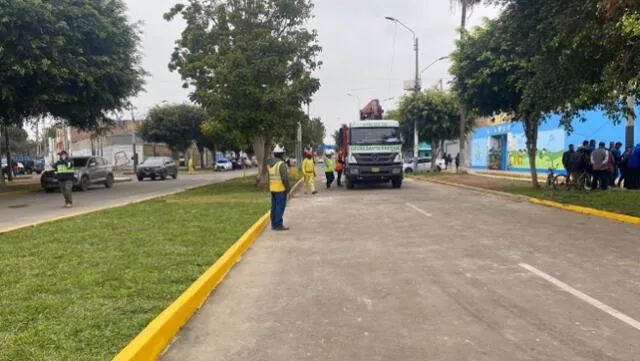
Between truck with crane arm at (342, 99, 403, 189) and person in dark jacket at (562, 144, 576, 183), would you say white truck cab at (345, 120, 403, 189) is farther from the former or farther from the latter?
person in dark jacket at (562, 144, 576, 183)

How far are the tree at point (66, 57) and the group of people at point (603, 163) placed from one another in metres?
18.3

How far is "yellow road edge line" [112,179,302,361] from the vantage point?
3701 millimetres

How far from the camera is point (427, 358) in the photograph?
12.3 feet

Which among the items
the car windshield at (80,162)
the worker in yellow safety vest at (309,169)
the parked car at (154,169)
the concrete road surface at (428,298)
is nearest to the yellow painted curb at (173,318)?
the concrete road surface at (428,298)

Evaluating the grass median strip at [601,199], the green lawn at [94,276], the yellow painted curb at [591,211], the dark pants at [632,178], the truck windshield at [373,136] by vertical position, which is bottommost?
the yellow painted curb at [591,211]

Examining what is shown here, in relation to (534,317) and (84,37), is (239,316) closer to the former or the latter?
(534,317)

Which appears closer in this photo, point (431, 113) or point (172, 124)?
point (431, 113)

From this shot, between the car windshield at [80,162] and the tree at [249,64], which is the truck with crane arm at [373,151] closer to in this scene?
the tree at [249,64]

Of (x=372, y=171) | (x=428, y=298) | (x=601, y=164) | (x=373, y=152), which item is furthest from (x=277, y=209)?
(x=601, y=164)

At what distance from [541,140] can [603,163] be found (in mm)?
16817

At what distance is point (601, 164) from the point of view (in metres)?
16.0

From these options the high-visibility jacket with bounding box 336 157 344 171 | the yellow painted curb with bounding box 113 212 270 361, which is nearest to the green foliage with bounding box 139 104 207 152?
the high-visibility jacket with bounding box 336 157 344 171

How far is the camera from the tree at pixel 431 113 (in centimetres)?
3338

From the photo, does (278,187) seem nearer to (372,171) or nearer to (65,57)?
(372,171)
